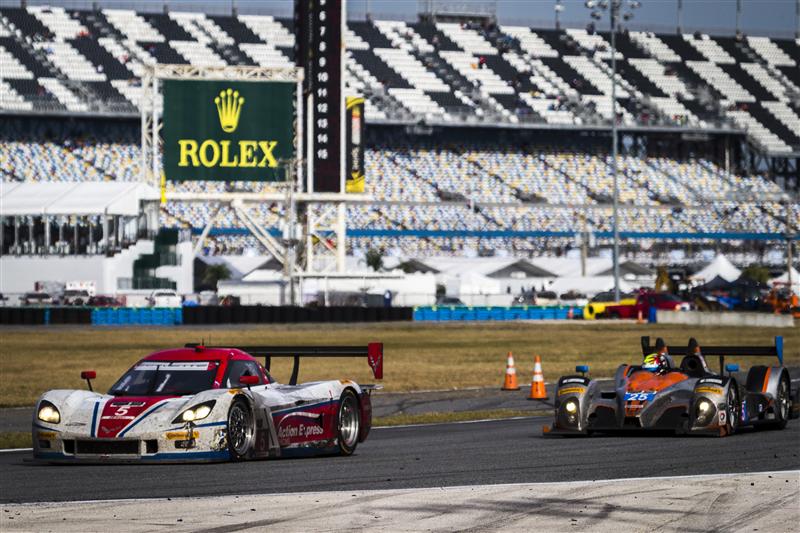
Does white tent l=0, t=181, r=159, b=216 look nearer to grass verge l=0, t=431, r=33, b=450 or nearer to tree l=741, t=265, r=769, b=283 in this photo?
tree l=741, t=265, r=769, b=283

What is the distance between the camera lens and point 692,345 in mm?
17469

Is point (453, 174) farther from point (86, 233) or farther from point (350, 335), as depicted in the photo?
point (350, 335)

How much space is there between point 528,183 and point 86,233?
A: 33.0 m

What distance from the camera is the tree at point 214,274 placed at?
80.6 meters

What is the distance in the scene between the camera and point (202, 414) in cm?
1325

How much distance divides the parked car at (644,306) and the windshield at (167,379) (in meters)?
48.8

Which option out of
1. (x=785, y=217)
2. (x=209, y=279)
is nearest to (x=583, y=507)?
(x=209, y=279)

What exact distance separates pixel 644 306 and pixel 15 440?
4702 cm

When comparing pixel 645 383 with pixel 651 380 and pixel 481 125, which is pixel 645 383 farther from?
pixel 481 125

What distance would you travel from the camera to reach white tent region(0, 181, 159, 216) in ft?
237

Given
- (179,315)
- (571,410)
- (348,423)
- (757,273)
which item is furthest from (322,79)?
(348,423)

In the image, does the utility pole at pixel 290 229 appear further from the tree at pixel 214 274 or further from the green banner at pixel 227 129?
the tree at pixel 214 274

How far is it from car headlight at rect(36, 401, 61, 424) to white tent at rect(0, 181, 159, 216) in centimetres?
5923

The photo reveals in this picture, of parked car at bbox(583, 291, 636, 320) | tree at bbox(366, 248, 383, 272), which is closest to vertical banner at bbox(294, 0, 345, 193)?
tree at bbox(366, 248, 383, 272)
